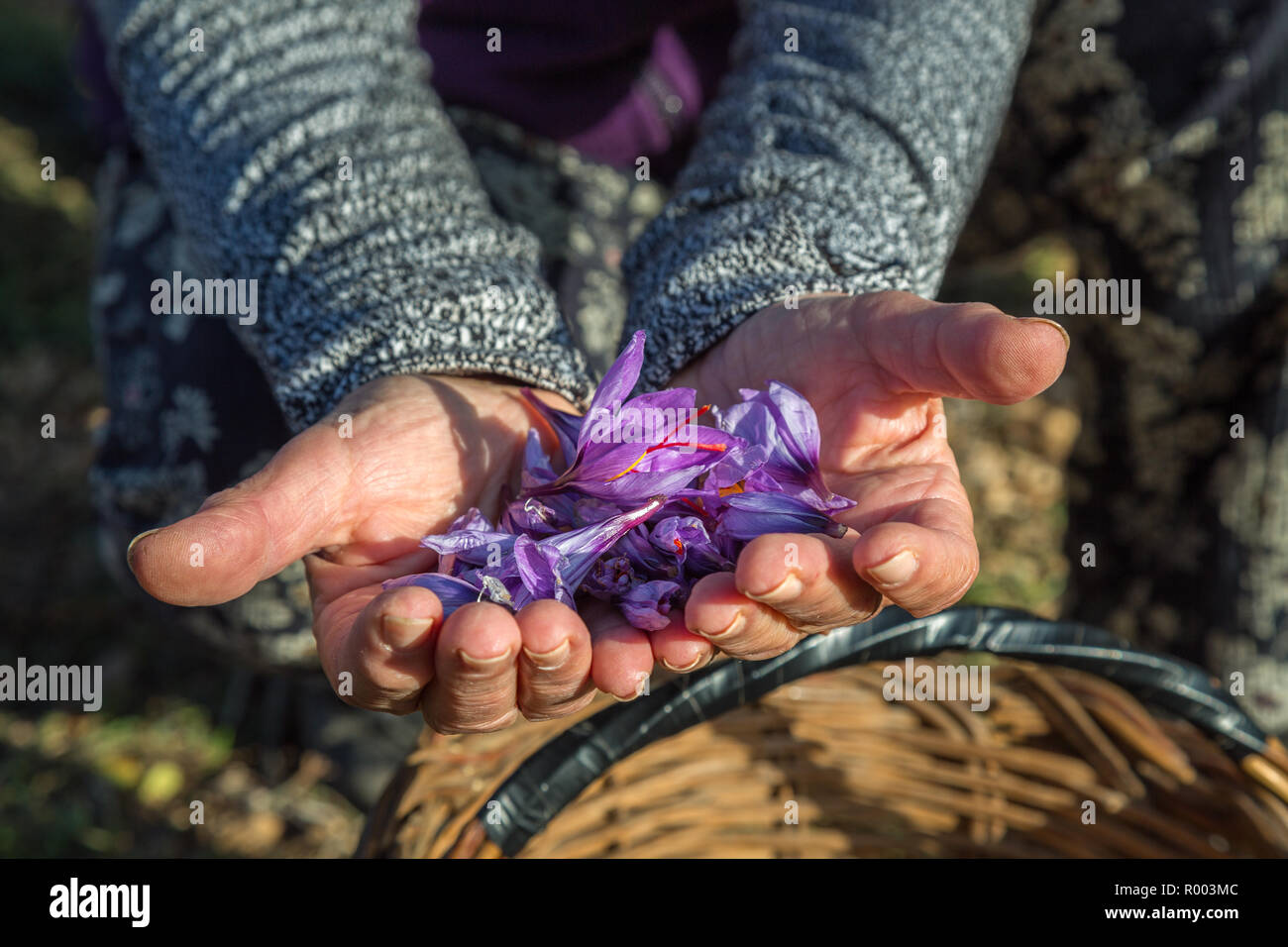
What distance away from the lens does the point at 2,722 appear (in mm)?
2459

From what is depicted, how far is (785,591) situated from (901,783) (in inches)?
43.1

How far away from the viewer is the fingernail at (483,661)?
97 centimetres

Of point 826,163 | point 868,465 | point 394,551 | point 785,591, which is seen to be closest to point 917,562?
point 785,591

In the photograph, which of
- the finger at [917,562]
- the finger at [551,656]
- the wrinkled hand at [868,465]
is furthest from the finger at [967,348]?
the finger at [551,656]

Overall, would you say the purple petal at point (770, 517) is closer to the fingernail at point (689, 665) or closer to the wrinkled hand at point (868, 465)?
the wrinkled hand at point (868, 465)

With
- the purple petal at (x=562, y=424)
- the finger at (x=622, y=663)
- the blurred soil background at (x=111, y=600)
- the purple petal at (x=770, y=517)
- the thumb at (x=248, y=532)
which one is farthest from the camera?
the blurred soil background at (x=111, y=600)

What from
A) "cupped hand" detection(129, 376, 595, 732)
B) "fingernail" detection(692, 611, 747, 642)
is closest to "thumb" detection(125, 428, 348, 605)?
"cupped hand" detection(129, 376, 595, 732)

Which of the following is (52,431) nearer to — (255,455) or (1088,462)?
(255,455)

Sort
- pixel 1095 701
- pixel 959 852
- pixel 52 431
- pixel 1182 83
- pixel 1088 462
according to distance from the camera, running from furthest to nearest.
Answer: pixel 52 431 → pixel 1088 462 → pixel 1182 83 → pixel 959 852 → pixel 1095 701

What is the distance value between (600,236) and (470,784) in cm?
121

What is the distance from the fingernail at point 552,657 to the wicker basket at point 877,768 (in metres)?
0.45

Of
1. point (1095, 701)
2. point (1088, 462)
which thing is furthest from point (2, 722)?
point (1088, 462)

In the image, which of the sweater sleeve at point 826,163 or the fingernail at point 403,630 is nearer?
the fingernail at point 403,630

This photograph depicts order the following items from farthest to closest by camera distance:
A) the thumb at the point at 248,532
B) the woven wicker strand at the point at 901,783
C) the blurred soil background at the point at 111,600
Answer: the blurred soil background at the point at 111,600, the woven wicker strand at the point at 901,783, the thumb at the point at 248,532
